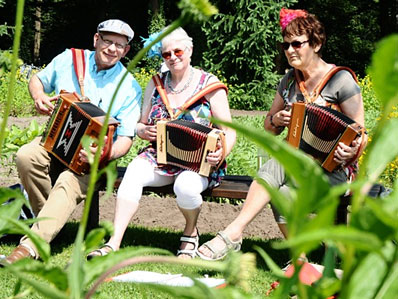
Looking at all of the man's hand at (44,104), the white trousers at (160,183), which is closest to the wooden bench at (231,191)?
the white trousers at (160,183)

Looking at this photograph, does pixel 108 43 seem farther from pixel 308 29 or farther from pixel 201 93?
pixel 308 29

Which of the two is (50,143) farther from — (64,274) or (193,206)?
(64,274)

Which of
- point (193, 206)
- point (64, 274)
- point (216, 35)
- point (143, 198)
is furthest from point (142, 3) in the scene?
point (64, 274)

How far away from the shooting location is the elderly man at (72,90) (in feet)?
14.1

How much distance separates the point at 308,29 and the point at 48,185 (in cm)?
188

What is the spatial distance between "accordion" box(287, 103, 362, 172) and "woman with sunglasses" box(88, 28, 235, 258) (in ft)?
1.53

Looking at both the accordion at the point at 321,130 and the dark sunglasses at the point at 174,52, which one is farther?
the dark sunglasses at the point at 174,52

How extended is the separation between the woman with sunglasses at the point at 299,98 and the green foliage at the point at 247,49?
39.2ft

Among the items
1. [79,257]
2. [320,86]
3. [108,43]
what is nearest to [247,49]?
[108,43]

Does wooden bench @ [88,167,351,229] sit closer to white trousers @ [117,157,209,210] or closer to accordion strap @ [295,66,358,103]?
white trousers @ [117,157,209,210]

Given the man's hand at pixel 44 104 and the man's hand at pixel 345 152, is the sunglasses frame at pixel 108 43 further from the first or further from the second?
the man's hand at pixel 345 152

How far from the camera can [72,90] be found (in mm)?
4527

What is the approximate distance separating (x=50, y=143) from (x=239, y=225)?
1266 millimetres

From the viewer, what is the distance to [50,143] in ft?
14.2
